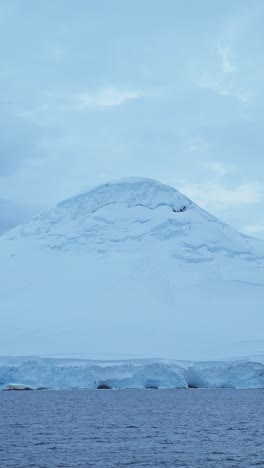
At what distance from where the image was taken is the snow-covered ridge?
167 feet

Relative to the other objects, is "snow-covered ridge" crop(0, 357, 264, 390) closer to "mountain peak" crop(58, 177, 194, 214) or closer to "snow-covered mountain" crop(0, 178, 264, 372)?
"snow-covered mountain" crop(0, 178, 264, 372)

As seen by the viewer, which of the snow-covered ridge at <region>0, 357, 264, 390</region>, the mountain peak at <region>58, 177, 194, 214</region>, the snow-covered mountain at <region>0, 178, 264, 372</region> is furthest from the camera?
the mountain peak at <region>58, 177, 194, 214</region>

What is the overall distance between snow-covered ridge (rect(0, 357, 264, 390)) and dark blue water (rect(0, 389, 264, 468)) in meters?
4.94

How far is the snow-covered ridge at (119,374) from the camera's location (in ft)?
167

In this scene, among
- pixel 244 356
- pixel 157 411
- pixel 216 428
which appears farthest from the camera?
pixel 244 356

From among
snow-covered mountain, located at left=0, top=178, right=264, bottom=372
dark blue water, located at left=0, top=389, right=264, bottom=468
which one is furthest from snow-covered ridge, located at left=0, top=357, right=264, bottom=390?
dark blue water, located at left=0, top=389, right=264, bottom=468

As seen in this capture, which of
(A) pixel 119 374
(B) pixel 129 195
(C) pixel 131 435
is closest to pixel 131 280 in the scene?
(B) pixel 129 195

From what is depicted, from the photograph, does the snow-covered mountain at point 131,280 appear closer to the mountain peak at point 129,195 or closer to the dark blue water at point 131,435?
the mountain peak at point 129,195

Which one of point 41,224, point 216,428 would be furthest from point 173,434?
point 41,224

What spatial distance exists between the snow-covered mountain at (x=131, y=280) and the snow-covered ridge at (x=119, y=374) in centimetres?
305

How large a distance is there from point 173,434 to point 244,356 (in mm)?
27378

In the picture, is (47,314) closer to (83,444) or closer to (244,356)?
(244,356)

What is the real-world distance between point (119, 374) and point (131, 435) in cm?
2350

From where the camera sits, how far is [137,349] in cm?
5769
